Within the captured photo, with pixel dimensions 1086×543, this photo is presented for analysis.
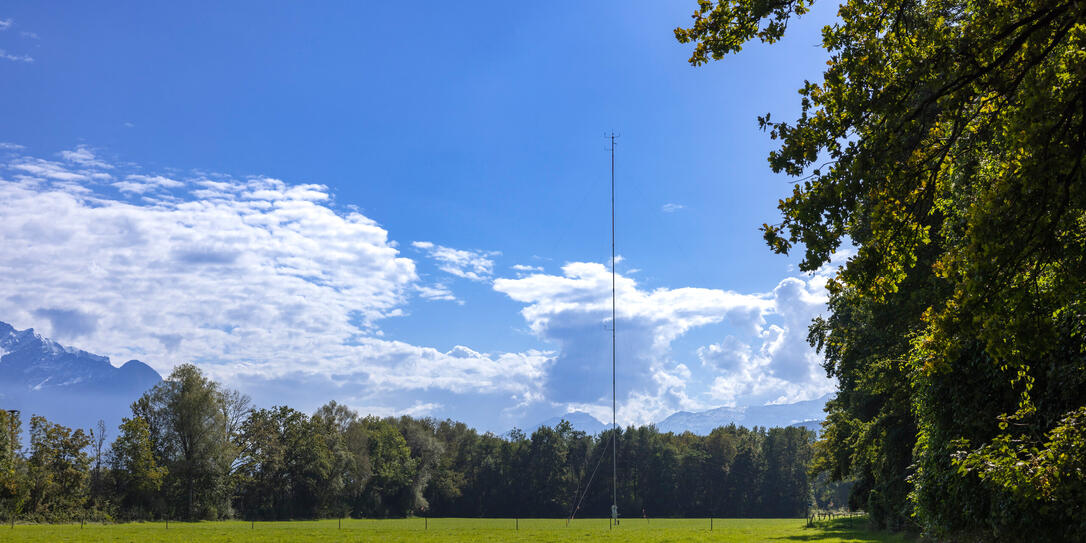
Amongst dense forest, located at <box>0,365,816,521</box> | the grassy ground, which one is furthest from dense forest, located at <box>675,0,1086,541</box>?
dense forest, located at <box>0,365,816,521</box>

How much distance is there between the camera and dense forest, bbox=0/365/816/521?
217 feet

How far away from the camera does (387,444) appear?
4250 inches

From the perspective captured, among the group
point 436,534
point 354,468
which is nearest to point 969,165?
point 436,534

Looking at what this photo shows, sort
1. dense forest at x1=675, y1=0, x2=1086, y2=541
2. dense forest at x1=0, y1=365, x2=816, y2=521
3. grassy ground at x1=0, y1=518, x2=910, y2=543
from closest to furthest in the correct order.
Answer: dense forest at x1=675, y1=0, x2=1086, y2=541 < grassy ground at x1=0, y1=518, x2=910, y2=543 < dense forest at x1=0, y1=365, x2=816, y2=521

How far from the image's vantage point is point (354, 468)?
95500 millimetres

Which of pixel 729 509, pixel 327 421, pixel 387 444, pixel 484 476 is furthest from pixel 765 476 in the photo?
pixel 327 421

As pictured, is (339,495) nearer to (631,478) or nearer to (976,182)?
(631,478)

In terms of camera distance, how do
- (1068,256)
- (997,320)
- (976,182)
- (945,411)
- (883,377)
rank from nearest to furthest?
(997,320) < (1068,256) < (976,182) < (945,411) < (883,377)

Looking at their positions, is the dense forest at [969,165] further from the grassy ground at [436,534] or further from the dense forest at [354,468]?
the dense forest at [354,468]

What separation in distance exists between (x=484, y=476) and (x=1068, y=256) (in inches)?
4401

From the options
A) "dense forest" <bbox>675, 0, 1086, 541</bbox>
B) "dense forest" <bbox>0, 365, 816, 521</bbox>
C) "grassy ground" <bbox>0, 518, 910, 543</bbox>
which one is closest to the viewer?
"dense forest" <bbox>675, 0, 1086, 541</bbox>

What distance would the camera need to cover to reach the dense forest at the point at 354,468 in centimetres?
6616

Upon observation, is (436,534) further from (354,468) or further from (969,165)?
(354,468)

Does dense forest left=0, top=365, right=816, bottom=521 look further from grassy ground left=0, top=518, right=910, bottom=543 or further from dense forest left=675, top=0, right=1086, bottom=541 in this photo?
dense forest left=675, top=0, right=1086, bottom=541
